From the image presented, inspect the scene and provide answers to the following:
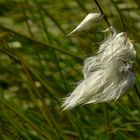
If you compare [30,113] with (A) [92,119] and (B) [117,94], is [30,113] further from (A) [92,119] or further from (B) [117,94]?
(B) [117,94]

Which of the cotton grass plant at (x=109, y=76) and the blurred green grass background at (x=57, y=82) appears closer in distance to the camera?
the cotton grass plant at (x=109, y=76)

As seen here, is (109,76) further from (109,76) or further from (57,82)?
(57,82)

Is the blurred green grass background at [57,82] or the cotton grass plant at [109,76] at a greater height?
the cotton grass plant at [109,76]

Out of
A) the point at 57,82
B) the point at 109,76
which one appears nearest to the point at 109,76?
the point at 109,76

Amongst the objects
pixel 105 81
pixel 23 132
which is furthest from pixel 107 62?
pixel 23 132

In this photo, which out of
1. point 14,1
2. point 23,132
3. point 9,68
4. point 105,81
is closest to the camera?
point 105,81
